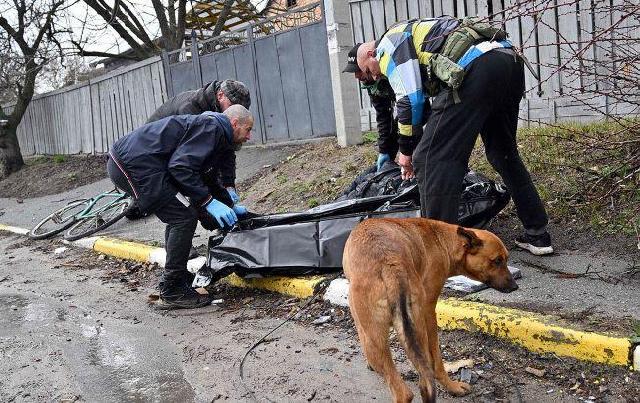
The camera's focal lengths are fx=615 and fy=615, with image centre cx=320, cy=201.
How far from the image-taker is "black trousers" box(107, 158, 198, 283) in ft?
16.1

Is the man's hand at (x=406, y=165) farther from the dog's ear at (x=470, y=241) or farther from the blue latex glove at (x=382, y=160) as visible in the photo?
the dog's ear at (x=470, y=241)

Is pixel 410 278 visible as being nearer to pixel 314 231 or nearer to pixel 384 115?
pixel 314 231

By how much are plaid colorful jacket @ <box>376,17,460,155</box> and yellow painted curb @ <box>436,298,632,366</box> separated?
1295 millimetres

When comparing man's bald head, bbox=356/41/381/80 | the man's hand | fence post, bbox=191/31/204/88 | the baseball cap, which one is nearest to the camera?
man's bald head, bbox=356/41/381/80

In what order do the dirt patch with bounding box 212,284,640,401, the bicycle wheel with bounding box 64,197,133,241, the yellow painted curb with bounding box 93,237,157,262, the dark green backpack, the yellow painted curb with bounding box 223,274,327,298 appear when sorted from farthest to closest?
the bicycle wheel with bounding box 64,197,133,241 < the yellow painted curb with bounding box 93,237,157,262 < the yellow painted curb with bounding box 223,274,327,298 < the dark green backpack < the dirt patch with bounding box 212,284,640,401

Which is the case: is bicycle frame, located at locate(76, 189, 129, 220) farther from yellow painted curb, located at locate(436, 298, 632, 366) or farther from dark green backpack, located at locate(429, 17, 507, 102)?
yellow painted curb, located at locate(436, 298, 632, 366)

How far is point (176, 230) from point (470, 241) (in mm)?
2606

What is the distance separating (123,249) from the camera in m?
7.14

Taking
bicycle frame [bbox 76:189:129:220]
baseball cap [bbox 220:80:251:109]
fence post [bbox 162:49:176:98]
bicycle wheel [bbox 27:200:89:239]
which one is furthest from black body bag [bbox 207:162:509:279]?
fence post [bbox 162:49:176:98]

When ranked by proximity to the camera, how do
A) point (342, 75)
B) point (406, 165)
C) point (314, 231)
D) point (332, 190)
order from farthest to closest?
point (342, 75) < point (332, 190) < point (314, 231) < point (406, 165)

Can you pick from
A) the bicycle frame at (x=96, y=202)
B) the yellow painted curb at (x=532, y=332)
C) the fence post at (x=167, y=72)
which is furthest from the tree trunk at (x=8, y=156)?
the yellow painted curb at (x=532, y=332)

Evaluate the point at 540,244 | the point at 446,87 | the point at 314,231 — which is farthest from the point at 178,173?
the point at 540,244

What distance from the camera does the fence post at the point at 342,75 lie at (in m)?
8.72

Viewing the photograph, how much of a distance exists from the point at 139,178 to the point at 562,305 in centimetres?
320
